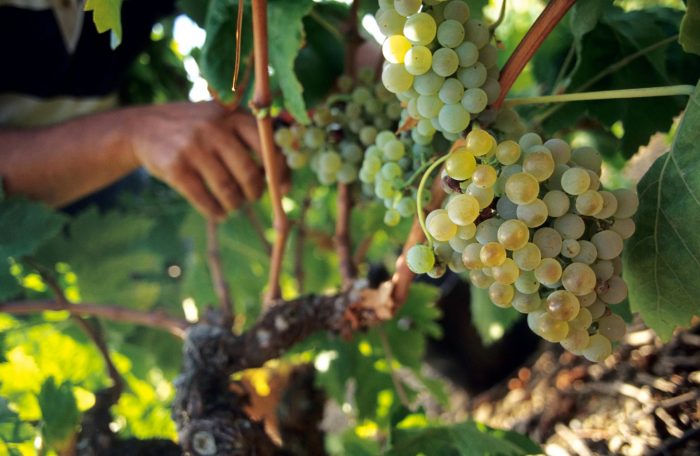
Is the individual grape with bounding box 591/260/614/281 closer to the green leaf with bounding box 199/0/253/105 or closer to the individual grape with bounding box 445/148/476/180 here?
the individual grape with bounding box 445/148/476/180

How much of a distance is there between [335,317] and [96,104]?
0.66 metres

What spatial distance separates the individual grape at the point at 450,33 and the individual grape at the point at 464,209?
0.35 ft

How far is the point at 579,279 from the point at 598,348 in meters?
0.06

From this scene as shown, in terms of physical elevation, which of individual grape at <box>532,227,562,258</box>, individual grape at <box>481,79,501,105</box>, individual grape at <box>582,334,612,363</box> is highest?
individual grape at <box>481,79,501,105</box>

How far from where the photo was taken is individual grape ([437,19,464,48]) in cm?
42

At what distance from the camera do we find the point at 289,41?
562 mm

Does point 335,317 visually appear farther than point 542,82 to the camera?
No

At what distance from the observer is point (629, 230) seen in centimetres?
43

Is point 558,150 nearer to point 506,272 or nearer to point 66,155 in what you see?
point 506,272

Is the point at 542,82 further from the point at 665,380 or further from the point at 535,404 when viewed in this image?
the point at 535,404

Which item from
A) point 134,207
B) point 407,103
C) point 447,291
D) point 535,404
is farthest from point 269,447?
point 447,291

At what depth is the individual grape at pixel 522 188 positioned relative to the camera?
15.7 inches

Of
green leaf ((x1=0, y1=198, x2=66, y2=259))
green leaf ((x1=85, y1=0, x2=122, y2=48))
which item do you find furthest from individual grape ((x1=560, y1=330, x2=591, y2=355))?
green leaf ((x1=0, y1=198, x2=66, y2=259))

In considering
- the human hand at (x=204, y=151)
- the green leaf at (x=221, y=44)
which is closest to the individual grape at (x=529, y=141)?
the green leaf at (x=221, y=44)
